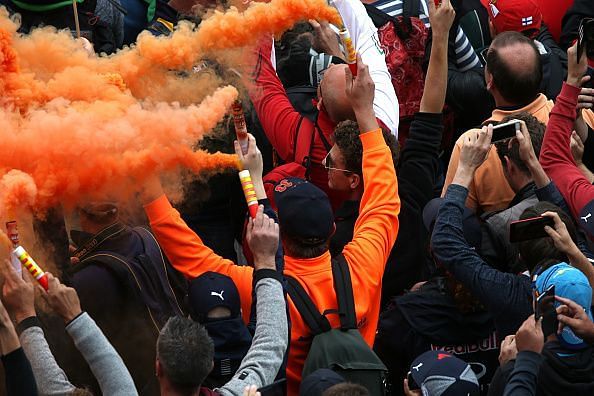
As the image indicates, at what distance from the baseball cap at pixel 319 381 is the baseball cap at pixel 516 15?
12.3ft

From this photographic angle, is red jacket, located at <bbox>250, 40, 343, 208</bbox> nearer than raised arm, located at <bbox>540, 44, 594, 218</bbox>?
No

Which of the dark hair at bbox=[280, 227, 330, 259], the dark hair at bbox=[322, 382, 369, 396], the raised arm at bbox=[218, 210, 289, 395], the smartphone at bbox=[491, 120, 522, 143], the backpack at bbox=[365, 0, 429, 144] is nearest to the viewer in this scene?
the dark hair at bbox=[322, 382, 369, 396]

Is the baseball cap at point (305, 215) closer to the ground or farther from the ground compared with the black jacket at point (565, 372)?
farther from the ground

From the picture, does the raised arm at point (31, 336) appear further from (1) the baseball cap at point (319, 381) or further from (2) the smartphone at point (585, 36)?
(2) the smartphone at point (585, 36)

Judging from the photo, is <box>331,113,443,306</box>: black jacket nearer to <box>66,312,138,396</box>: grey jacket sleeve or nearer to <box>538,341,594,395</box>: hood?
<box>538,341,594,395</box>: hood

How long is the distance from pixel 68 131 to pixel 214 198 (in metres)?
1.86

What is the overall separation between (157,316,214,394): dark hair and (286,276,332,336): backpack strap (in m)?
0.75

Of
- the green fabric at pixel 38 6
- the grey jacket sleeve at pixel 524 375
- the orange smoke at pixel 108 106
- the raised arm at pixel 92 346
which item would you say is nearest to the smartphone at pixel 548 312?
the grey jacket sleeve at pixel 524 375

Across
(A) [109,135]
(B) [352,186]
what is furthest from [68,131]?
(B) [352,186]

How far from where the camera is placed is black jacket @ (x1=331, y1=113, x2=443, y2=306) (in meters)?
5.98

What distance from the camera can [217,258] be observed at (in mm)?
5430

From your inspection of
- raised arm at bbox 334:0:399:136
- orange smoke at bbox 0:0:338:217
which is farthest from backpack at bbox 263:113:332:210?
orange smoke at bbox 0:0:338:217

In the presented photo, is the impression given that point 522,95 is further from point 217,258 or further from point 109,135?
point 109,135

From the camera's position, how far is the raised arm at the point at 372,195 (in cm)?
533
